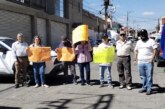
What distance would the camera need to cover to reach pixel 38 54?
39.3 feet

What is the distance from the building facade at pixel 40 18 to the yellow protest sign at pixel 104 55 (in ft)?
48.0

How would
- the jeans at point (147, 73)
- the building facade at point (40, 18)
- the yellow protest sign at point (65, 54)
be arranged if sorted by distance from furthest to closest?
1. the building facade at point (40, 18)
2. the yellow protest sign at point (65, 54)
3. the jeans at point (147, 73)

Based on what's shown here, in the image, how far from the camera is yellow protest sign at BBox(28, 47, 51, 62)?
39.2 ft

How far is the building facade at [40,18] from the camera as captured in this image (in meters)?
27.3

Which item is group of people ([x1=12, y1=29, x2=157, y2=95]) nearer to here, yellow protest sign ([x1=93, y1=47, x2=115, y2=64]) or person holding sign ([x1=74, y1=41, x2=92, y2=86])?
person holding sign ([x1=74, y1=41, x2=92, y2=86])

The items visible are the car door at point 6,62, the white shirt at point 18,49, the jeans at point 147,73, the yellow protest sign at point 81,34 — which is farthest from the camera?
the car door at point 6,62

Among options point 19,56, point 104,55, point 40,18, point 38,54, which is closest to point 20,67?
point 19,56

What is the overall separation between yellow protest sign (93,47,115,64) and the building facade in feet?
48.0

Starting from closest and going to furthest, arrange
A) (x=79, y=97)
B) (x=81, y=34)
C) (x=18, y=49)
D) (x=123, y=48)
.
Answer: (x=79, y=97), (x=123, y=48), (x=18, y=49), (x=81, y=34)

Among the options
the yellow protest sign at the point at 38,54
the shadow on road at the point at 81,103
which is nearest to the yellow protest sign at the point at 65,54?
the yellow protest sign at the point at 38,54

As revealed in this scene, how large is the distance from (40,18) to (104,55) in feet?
82.2

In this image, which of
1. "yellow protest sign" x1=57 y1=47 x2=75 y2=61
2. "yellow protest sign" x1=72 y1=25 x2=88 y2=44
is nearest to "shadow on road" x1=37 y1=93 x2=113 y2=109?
"yellow protest sign" x1=72 y1=25 x2=88 y2=44

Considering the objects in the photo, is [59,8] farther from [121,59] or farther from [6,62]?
[121,59]

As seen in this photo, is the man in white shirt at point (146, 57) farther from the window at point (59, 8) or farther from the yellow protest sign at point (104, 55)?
the window at point (59, 8)
